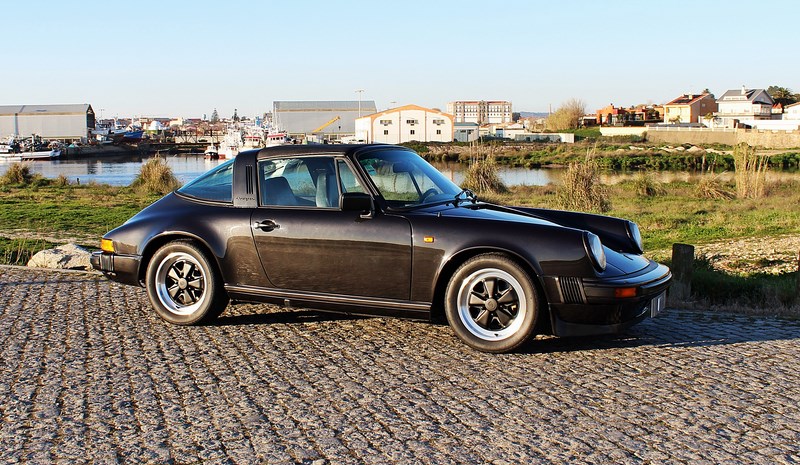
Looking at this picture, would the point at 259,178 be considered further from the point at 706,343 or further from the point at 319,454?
the point at 706,343

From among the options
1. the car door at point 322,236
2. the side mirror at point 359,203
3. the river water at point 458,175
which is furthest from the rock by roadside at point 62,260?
the river water at point 458,175

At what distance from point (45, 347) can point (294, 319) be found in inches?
77.5

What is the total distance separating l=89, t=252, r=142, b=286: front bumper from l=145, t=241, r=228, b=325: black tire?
14 centimetres

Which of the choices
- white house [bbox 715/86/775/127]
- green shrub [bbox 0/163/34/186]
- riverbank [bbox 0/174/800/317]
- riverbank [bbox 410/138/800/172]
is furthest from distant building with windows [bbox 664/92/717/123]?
green shrub [bbox 0/163/34/186]

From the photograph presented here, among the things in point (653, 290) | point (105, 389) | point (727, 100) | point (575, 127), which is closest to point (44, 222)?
point (105, 389)

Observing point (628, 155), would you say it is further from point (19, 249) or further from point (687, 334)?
point (687, 334)

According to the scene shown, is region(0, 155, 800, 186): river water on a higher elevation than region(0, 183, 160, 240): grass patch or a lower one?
higher

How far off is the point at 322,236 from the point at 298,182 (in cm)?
61

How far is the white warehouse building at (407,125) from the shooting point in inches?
4363

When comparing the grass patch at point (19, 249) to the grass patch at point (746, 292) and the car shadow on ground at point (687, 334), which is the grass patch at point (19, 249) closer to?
the car shadow on ground at point (687, 334)

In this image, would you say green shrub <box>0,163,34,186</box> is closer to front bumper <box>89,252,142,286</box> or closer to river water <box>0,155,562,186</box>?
river water <box>0,155,562,186</box>

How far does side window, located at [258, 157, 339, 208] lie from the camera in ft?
21.1

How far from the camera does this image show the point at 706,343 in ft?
20.0

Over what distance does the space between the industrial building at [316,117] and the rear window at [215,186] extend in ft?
369
